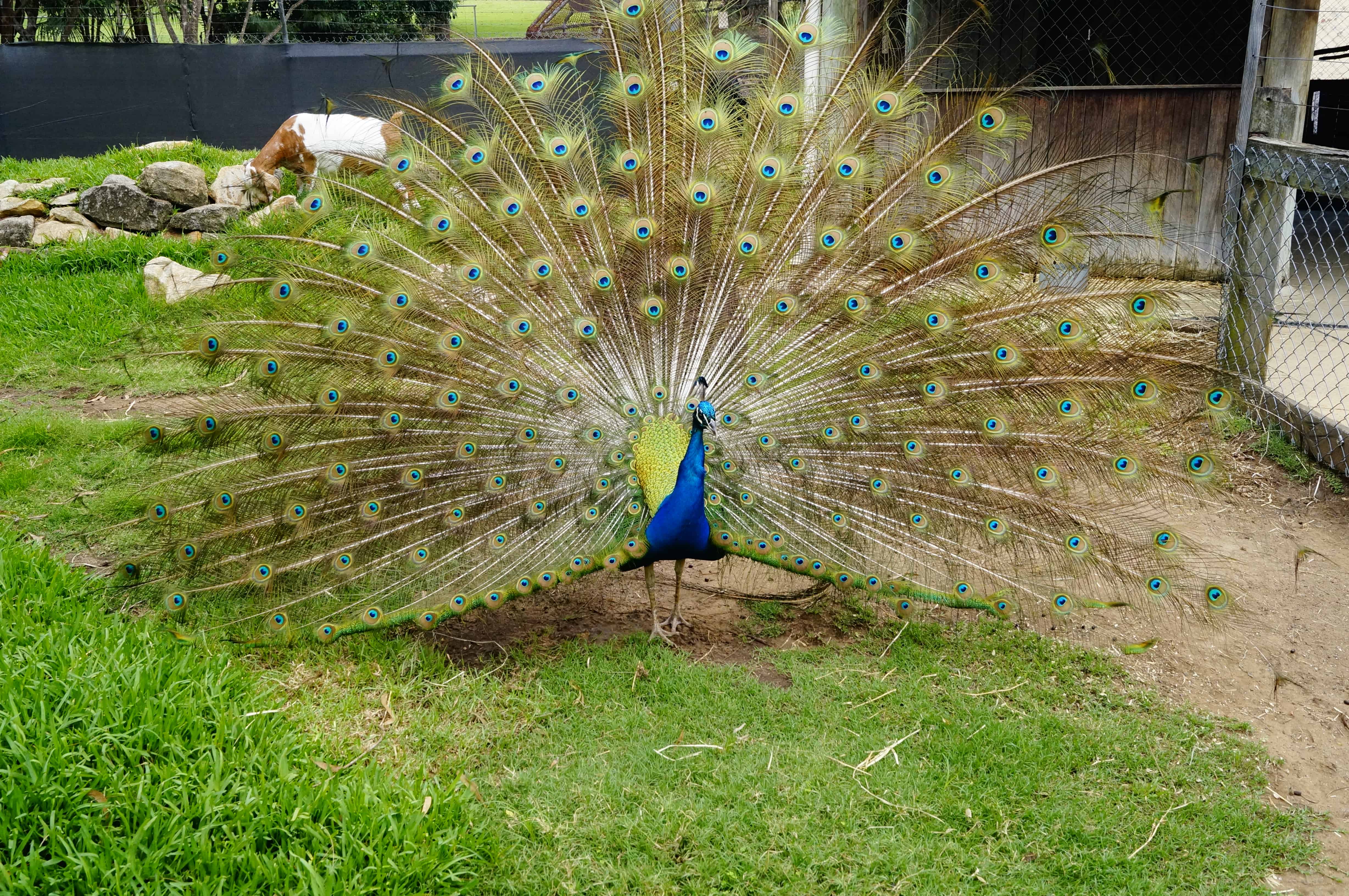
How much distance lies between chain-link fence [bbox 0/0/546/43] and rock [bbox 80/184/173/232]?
2930 mm

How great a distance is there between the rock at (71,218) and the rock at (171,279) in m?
2.15

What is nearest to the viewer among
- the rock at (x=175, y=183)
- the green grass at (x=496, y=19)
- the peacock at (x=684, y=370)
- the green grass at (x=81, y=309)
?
the peacock at (x=684, y=370)

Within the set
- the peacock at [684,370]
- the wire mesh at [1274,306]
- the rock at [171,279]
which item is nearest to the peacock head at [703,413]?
the peacock at [684,370]

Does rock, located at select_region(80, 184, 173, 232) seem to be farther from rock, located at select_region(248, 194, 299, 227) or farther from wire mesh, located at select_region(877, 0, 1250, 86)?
wire mesh, located at select_region(877, 0, 1250, 86)

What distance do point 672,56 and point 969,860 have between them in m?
3.27

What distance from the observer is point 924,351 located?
4.05 metres

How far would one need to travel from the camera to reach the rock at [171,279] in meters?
7.92

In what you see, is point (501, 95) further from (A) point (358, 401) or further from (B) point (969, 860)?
(B) point (969, 860)

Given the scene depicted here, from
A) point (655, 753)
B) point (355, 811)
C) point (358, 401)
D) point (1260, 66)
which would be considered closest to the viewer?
point (355, 811)

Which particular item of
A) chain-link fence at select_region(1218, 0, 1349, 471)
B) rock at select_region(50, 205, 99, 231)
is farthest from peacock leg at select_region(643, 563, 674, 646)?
rock at select_region(50, 205, 99, 231)

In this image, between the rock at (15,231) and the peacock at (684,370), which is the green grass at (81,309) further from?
the peacock at (684,370)

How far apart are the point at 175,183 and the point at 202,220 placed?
18.1 inches

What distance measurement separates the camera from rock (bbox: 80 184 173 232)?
998 centimetres

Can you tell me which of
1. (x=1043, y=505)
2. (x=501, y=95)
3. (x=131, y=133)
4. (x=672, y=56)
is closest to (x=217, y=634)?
(x=501, y=95)
